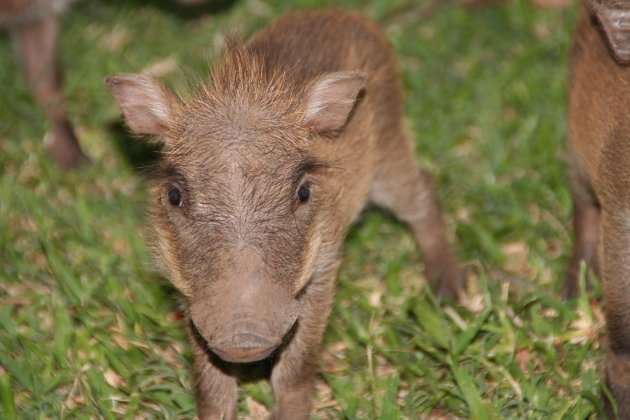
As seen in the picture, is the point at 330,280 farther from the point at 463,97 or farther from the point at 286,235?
the point at 463,97

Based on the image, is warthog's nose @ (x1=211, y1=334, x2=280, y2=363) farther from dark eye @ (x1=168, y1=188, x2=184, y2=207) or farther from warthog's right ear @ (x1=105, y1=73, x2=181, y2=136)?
warthog's right ear @ (x1=105, y1=73, x2=181, y2=136)

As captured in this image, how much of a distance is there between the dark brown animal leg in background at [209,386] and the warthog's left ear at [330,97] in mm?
1007

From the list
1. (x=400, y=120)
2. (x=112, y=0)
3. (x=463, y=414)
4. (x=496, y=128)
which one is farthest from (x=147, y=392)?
(x=112, y=0)

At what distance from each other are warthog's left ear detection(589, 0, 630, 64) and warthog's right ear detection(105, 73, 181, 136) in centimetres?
170

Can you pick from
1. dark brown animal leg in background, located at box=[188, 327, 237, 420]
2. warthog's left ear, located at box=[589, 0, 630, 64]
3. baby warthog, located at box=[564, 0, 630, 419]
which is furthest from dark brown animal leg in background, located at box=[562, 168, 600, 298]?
dark brown animal leg in background, located at box=[188, 327, 237, 420]

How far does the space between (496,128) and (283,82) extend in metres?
2.05

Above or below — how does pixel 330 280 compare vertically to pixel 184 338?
above

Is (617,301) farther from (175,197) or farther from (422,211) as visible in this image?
(175,197)

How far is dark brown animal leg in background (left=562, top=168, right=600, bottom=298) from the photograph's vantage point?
4.47 m

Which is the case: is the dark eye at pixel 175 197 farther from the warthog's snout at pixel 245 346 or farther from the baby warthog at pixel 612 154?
the baby warthog at pixel 612 154

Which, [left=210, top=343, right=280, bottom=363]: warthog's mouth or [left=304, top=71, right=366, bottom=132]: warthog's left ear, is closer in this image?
[left=210, top=343, right=280, bottom=363]: warthog's mouth

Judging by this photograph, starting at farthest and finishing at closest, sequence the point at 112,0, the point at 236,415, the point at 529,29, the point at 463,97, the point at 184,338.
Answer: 1. the point at 112,0
2. the point at 529,29
3. the point at 463,97
4. the point at 184,338
5. the point at 236,415

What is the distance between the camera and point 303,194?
349 centimetres

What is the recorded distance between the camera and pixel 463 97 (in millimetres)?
5832
